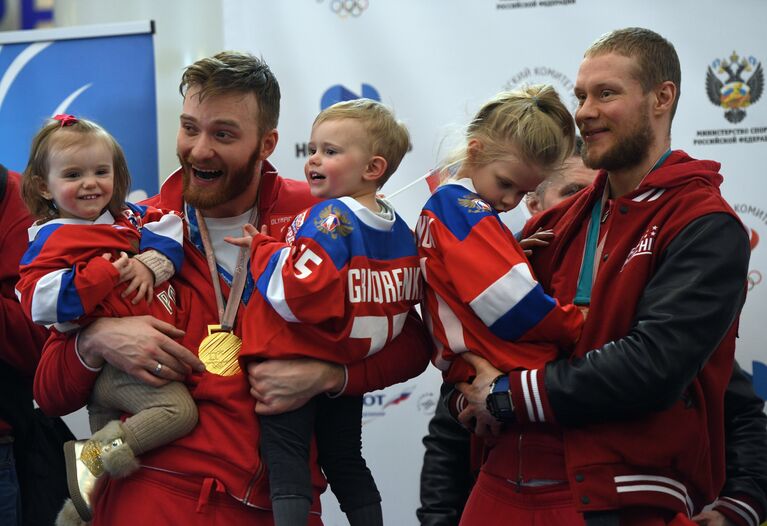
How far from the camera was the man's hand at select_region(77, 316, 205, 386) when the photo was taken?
222cm

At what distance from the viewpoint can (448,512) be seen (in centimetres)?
286

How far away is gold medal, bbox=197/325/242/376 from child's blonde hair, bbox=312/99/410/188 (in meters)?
0.52

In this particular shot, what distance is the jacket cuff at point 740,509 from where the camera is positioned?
2564 mm

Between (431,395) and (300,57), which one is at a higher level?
(300,57)

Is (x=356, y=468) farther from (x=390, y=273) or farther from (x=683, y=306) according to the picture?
(x=683, y=306)

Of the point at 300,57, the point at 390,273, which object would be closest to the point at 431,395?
the point at 300,57

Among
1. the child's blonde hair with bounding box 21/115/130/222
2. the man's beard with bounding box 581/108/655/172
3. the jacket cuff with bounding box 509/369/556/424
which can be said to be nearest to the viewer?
the jacket cuff with bounding box 509/369/556/424

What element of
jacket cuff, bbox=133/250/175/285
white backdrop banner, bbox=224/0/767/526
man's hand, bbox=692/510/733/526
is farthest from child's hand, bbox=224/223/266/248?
white backdrop banner, bbox=224/0/767/526

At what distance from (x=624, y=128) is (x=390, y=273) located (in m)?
0.64

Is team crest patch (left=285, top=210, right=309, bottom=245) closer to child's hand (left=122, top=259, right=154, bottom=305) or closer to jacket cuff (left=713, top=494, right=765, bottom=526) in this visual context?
child's hand (left=122, top=259, right=154, bottom=305)

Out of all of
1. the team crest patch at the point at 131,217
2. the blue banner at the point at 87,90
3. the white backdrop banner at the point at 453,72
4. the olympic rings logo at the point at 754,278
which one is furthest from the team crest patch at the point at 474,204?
the blue banner at the point at 87,90

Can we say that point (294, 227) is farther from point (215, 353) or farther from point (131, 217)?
point (131, 217)

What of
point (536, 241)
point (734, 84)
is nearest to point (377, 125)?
point (536, 241)

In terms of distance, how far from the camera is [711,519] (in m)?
2.54
